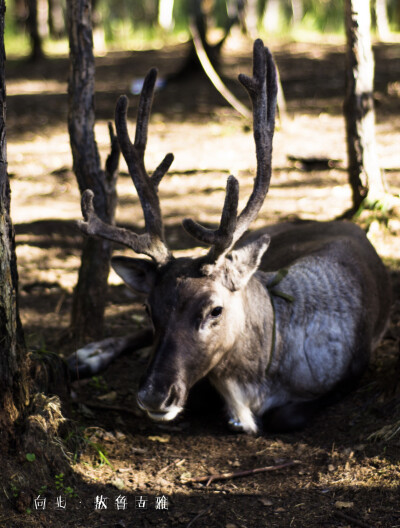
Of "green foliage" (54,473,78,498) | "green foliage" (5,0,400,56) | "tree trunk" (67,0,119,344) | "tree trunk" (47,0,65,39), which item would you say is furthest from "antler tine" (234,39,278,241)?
"tree trunk" (47,0,65,39)

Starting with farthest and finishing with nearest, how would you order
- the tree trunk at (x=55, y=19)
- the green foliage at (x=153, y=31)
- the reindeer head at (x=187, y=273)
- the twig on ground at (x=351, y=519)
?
1. the tree trunk at (x=55, y=19)
2. the green foliage at (x=153, y=31)
3. the reindeer head at (x=187, y=273)
4. the twig on ground at (x=351, y=519)

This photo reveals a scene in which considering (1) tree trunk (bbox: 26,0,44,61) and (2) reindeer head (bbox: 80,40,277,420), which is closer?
(2) reindeer head (bbox: 80,40,277,420)

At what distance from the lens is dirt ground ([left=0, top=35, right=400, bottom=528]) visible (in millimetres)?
3291

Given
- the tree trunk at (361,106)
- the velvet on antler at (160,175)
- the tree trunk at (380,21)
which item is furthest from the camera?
the tree trunk at (380,21)

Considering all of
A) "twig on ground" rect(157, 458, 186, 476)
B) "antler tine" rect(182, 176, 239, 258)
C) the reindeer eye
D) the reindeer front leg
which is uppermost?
"antler tine" rect(182, 176, 239, 258)

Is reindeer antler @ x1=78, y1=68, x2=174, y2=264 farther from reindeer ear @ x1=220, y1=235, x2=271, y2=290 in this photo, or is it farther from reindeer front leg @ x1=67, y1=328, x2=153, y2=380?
reindeer front leg @ x1=67, y1=328, x2=153, y2=380

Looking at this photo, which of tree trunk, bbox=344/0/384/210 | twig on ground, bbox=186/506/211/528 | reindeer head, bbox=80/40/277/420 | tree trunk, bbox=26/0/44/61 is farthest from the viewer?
tree trunk, bbox=26/0/44/61

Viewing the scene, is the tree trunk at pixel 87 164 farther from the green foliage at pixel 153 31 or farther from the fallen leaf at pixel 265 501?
the green foliage at pixel 153 31

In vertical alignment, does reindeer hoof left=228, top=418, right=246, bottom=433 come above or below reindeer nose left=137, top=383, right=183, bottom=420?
below

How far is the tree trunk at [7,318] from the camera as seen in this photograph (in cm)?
313

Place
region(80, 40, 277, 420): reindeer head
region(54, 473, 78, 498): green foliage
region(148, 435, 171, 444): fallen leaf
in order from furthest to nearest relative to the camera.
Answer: region(148, 435, 171, 444): fallen leaf → region(80, 40, 277, 420): reindeer head → region(54, 473, 78, 498): green foliage

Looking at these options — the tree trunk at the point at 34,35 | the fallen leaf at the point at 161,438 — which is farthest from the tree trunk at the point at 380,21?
the fallen leaf at the point at 161,438

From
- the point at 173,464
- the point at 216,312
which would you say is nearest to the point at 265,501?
the point at 173,464

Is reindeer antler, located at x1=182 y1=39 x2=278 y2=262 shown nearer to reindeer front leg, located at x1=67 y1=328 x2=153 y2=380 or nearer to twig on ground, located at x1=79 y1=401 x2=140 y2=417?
twig on ground, located at x1=79 y1=401 x2=140 y2=417
